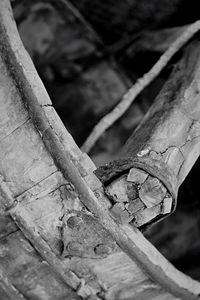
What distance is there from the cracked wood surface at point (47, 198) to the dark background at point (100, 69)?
1769 mm

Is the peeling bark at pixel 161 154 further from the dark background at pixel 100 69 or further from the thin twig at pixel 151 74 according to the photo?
the dark background at pixel 100 69

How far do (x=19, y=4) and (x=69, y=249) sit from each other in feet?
8.33

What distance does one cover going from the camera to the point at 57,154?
164 cm

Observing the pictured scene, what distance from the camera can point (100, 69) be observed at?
376 centimetres

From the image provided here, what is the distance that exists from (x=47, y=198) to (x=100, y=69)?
7.67 ft

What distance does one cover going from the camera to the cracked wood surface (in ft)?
5.41

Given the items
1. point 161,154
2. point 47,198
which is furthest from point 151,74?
point 47,198

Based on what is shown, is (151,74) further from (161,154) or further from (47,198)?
(47,198)

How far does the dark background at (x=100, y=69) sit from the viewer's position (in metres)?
3.47

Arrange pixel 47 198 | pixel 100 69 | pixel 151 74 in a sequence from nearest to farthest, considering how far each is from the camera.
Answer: pixel 47 198, pixel 151 74, pixel 100 69

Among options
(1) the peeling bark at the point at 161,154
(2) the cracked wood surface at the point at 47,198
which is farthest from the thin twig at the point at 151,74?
(2) the cracked wood surface at the point at 47,198

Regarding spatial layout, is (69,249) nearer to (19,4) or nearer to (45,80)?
(45,80)

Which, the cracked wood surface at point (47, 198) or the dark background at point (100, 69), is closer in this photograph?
the cracked wood surface at point (47, 198)

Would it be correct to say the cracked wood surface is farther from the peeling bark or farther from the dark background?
the dark background
